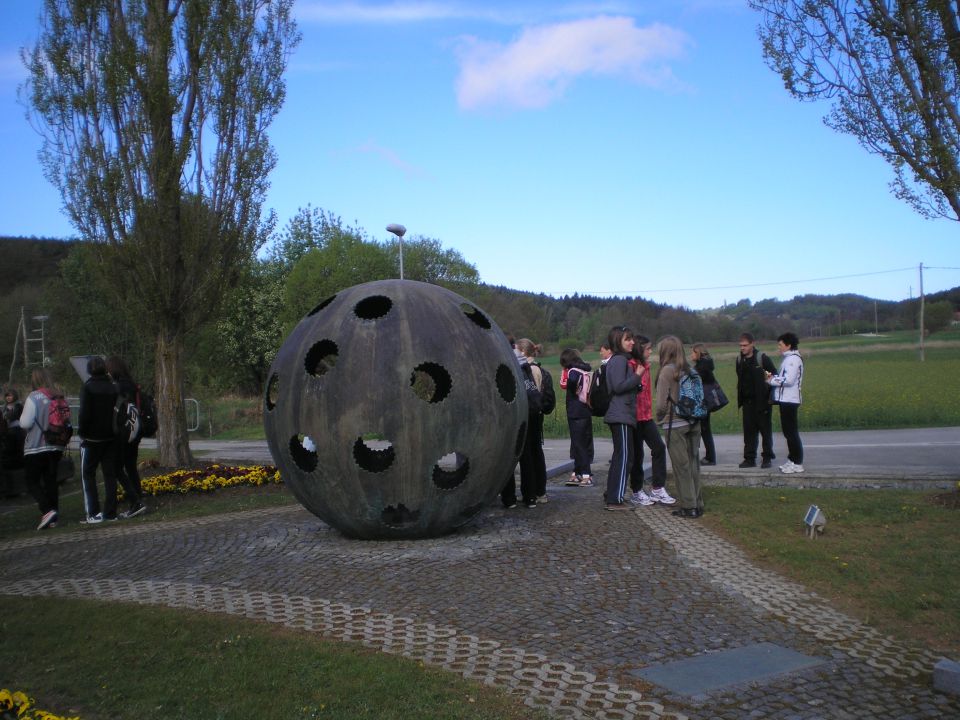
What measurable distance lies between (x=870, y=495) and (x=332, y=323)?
6.80m

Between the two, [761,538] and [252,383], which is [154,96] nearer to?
[761,538]

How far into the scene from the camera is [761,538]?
27.0 feet

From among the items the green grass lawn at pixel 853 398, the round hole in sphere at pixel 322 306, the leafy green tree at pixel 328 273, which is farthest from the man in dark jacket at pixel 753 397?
the leafy green tree at pixel 328 273

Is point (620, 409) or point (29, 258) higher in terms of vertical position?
point (29, 258)

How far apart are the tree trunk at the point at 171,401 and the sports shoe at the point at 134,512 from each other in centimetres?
358

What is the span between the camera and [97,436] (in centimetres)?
1052

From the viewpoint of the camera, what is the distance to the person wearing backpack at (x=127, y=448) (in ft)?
35.7

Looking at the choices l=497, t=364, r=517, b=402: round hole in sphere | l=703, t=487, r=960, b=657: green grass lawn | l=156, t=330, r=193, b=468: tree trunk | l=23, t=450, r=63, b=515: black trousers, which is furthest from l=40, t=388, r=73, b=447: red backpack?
l=703, t=487, r=960, b=657: green grass lawn

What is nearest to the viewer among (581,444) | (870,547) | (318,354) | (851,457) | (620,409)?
(870,547)

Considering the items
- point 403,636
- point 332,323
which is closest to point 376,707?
point 403,636

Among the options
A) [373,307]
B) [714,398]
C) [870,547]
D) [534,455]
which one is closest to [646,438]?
[534,455]

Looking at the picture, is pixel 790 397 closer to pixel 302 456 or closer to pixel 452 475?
pixel 452 475

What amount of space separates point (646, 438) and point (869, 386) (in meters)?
32.2

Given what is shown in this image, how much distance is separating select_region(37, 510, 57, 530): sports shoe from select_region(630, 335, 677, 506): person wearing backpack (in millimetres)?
7326
